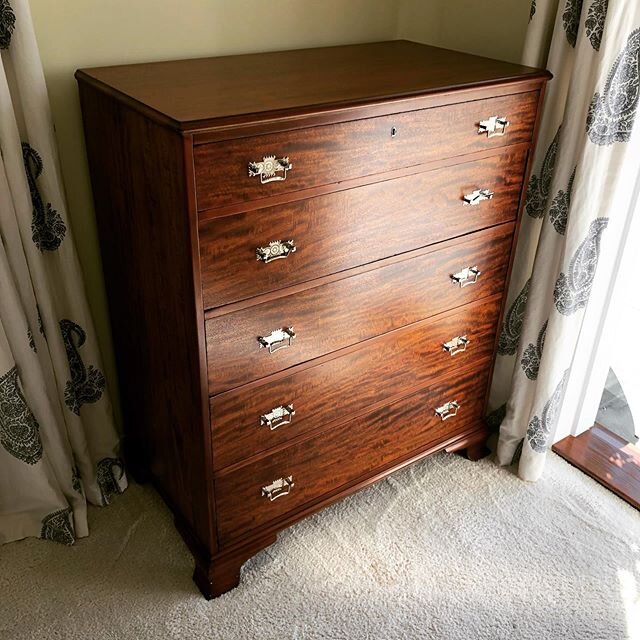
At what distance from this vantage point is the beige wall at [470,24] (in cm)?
188

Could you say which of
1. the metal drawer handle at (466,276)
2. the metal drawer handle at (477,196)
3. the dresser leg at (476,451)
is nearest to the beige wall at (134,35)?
the metal drawer handle at (477,196)

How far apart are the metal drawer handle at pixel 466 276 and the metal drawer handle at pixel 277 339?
18.6 inches

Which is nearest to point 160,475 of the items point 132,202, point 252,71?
point 132,202

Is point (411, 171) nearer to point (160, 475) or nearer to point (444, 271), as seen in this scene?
point (444, 271)

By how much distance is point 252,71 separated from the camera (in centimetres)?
156

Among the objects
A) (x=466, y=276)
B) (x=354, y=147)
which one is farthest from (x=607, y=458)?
(x=354, y=147)

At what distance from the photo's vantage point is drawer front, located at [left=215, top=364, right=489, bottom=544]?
5.29 ft

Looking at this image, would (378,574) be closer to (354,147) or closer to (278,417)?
(278,417)

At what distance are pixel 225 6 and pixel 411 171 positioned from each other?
64 cm

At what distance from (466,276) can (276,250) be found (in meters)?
0.59

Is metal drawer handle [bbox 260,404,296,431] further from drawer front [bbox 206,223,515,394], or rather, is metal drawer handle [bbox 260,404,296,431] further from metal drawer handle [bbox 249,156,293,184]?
metal drawer handle [bbox 249,156,293,184]

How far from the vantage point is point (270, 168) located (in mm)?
1278

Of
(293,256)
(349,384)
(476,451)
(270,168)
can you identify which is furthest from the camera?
(476,451)

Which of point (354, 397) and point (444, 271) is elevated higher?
point (444, 271)
